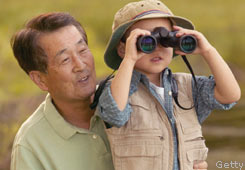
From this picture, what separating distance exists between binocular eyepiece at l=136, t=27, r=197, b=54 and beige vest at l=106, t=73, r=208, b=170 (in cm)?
23

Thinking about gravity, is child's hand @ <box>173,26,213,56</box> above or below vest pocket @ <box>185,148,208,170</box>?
above

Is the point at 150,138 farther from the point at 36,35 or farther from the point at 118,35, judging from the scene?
the point at 36,35

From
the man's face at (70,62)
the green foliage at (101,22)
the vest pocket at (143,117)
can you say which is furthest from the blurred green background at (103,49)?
the vest pocket at (143,117)

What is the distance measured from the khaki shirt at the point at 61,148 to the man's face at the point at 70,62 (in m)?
0.16

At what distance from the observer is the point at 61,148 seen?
204 centimetres

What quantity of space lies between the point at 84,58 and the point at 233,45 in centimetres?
541

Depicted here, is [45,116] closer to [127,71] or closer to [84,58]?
[84,58]

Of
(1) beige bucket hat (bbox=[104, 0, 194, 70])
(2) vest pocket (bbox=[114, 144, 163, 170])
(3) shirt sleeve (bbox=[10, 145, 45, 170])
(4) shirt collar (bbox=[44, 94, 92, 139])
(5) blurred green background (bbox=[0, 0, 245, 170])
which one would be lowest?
(5) blurred green background (bbox=[0, 0, 245, 170])

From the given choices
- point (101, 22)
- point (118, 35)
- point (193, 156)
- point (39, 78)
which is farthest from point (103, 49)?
point (193, 156)

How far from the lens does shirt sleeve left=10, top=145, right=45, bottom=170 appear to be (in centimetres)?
201

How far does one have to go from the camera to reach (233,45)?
700cm

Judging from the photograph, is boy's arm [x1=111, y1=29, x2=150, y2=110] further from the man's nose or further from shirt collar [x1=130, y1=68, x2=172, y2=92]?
the man's nose

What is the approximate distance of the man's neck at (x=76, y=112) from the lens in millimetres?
2121

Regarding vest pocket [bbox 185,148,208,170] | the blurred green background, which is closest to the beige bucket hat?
vest pocket [bbox 185,148,208,170]
